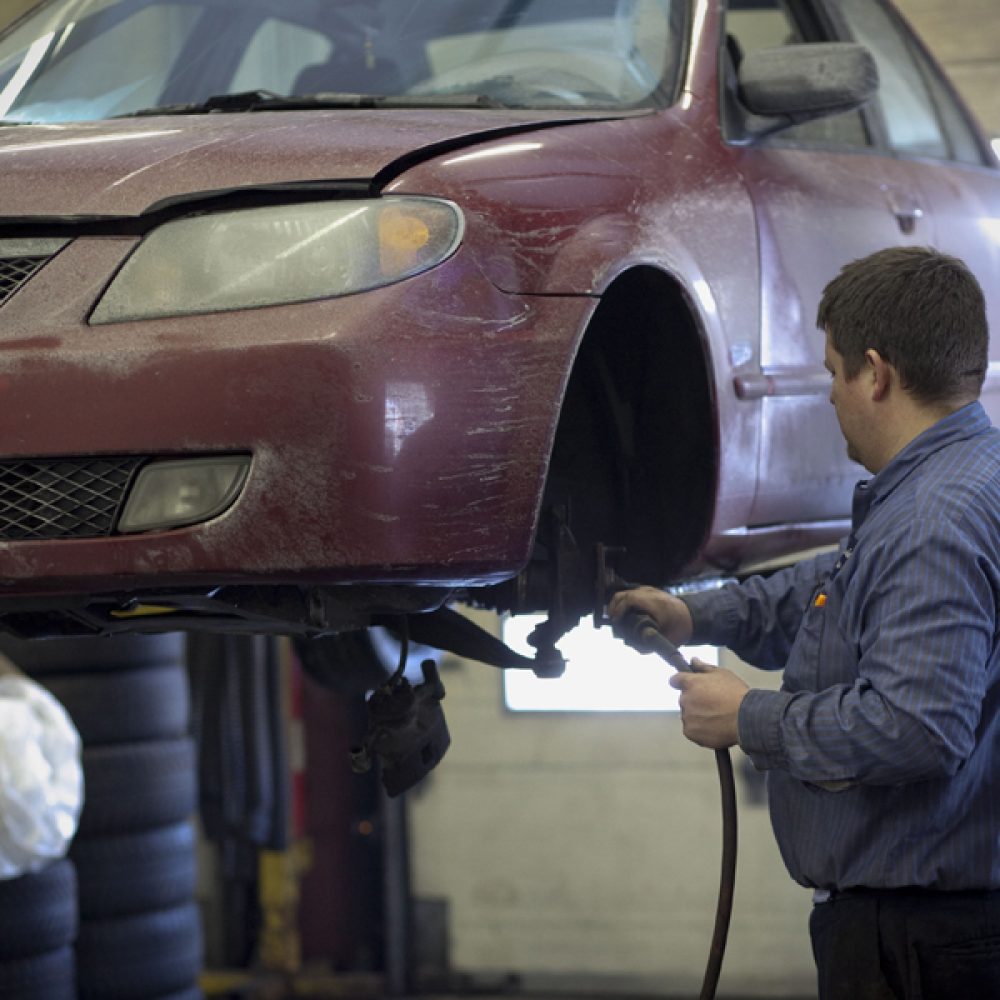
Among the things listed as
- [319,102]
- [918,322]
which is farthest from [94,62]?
[918,322]

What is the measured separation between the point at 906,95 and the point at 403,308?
207cm

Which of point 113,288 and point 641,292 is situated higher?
point 113,288

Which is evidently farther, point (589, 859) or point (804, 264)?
point (589, 859)

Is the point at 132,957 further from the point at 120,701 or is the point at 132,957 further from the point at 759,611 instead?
the point at 759,611

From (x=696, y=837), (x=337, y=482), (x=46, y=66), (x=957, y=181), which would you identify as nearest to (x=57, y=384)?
(x=337, y=482)

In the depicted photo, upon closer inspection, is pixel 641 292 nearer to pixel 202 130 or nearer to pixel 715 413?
pixel 715 413

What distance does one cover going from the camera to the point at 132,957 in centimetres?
607

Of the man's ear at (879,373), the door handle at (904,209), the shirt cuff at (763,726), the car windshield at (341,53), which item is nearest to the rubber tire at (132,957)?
the car windshield at (341,53)

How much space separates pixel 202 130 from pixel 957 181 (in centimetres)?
188

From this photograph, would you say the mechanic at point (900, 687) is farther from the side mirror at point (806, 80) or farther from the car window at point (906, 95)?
the car window at point (906, 95)

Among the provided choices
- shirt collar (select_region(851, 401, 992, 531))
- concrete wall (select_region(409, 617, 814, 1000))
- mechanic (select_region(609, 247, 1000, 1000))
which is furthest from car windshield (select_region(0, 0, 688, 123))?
concrete wall (select_region(409, 617, 814, 1000))

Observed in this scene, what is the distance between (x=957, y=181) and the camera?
11.9ft

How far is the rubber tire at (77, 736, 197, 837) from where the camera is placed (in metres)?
5.90

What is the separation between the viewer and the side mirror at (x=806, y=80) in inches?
107
